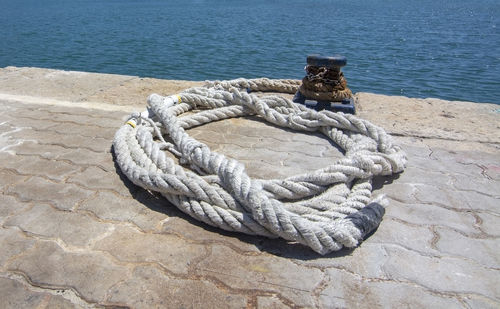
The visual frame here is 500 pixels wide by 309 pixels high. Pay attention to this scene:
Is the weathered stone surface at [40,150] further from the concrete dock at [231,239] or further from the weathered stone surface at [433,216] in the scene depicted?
the weathered stone surface at [433,216]

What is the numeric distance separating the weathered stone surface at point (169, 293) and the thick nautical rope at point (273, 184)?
0.36m

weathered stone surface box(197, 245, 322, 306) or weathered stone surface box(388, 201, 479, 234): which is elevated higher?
weathered stone surface box(388, 201, 479, 234)

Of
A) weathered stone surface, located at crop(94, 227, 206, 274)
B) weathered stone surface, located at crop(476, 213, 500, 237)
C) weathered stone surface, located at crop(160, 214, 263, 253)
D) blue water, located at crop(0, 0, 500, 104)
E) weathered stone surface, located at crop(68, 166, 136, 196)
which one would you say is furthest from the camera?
blue water, located at crop(0, 0, 500, 104)

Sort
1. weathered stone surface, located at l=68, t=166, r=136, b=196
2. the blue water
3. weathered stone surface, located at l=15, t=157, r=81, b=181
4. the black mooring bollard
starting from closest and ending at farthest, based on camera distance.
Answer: weathered stone surface, located at l=68, t=166, r=136, b=196 < weathered stone surface, located at l=15, t=157, r=81, b=181 < the black mooring bollard < the blue water

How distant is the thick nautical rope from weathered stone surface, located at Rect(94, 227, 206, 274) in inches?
7.2

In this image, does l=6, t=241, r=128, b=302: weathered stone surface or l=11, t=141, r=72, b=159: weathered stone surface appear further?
l=11, t=141, r=72, b=159: weathered stone surface

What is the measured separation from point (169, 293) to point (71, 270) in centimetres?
44

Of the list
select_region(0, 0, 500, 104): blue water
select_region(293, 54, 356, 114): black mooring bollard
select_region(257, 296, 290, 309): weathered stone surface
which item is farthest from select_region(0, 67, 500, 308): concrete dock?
select_region(0, 0, 500, 104): blue water

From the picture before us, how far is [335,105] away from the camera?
11.2ft

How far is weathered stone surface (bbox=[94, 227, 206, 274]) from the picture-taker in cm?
169

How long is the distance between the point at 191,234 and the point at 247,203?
0.31m

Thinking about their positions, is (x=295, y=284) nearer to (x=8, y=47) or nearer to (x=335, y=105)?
(x=335, y=105)

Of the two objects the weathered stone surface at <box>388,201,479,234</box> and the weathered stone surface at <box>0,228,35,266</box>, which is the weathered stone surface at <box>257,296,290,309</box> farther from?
the weathered stone surface at <box>0,228,35,266</box>

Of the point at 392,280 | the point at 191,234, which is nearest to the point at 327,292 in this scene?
the point at 392,280
